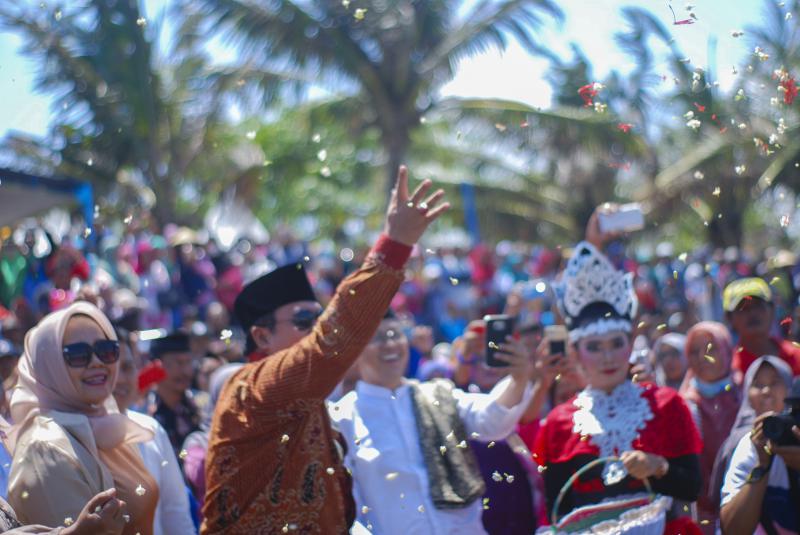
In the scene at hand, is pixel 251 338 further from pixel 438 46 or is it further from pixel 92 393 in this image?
pixel 438 46

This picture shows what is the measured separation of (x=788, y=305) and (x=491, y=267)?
5.65m

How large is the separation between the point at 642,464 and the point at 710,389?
6.30 feet

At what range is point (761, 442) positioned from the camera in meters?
4.43

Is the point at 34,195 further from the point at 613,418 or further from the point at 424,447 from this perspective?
the point at 613,418

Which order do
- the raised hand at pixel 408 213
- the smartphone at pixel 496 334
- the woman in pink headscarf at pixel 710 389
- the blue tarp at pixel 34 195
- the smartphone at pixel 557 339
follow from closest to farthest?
the raised hand at pixel 408 213 → the smartphone at pixel 496 334 → the smartphone at pixel 557 339 → the woman in pink headscarf at pixel 710 389 → the blue tarp at pixel 34 195

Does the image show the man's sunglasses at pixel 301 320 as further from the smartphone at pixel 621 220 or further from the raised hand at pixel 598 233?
the smartphone at pixel 621 220

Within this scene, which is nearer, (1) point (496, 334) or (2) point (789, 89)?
(2) point (789, 89)

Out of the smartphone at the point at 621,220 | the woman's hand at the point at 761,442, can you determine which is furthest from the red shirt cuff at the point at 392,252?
the smartphone at the point at 621,220

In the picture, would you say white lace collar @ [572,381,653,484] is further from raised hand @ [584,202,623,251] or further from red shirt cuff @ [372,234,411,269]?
red shirt cuff @ [372,234,411,269]

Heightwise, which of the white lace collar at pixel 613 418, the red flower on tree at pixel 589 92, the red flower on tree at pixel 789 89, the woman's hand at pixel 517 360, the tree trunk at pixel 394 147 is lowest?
the white lace collar at pixel 613 418

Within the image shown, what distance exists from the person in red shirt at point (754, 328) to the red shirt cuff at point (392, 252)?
323cm

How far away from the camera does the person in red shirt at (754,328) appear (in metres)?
6.39

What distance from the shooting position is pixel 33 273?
9.10 metres

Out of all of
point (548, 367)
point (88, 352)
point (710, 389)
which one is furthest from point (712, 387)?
point (88, 352)
